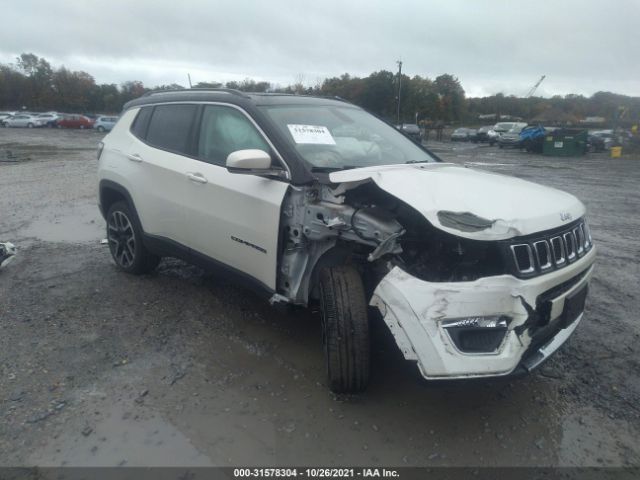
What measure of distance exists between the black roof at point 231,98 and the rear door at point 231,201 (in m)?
0.08

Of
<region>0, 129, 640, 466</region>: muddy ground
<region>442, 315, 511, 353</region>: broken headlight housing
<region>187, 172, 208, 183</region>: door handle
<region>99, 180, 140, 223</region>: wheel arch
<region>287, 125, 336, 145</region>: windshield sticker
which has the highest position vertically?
<region>287, 125, 336, 145</region>: windshield sticker

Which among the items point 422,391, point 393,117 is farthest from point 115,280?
point 393,117

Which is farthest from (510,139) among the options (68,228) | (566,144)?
(68,228)

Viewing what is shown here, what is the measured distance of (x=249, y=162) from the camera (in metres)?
3.12

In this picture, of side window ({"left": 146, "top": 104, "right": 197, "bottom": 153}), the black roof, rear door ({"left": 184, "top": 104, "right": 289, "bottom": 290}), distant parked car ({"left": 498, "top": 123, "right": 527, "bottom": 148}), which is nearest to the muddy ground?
rear door ({"left": 184, "top": 104, "right": 289, "bottom": 290})

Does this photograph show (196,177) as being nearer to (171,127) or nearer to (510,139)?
(171,127)

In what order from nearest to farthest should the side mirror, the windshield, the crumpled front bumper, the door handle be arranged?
1. the crumpled front bumper
2. the side mirror
3. the windshield
4. the door handle

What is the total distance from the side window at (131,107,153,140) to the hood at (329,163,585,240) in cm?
246

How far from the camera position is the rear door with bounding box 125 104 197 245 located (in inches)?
161

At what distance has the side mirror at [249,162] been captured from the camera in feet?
10.2

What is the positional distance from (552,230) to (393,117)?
49039mm

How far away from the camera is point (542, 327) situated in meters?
2.64

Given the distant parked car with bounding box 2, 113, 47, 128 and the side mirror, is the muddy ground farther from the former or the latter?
the distant parked car with bounding box 2, 113, 47, 128

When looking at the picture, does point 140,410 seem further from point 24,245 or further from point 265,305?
point 24,245
